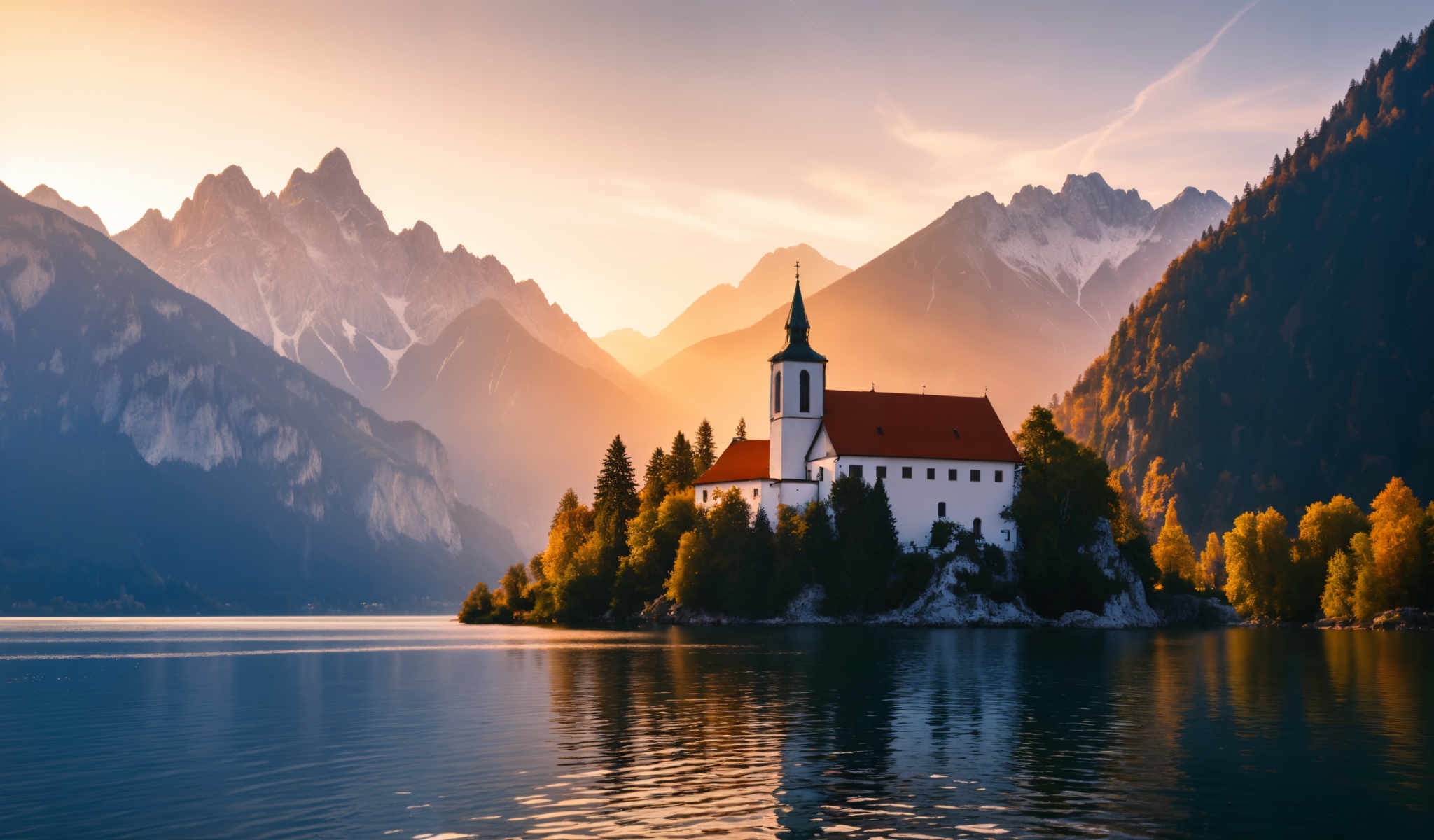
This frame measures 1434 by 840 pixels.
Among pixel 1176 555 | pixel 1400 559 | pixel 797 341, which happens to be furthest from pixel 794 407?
pixel 1176 555

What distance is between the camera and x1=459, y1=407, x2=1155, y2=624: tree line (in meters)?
123

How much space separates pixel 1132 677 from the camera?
2378 inches

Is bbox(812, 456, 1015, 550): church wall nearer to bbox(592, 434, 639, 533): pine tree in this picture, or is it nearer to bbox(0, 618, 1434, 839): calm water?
bbox(592, 434, 639, 533): pine tree

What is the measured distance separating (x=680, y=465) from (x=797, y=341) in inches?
915

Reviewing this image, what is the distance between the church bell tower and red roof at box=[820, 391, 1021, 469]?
73.8 inches

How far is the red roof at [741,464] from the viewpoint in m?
134

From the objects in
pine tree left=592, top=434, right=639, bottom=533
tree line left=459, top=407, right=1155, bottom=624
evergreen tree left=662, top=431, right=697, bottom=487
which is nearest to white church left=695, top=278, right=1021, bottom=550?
tree line left=459, top=407, right=1155, bottom=624

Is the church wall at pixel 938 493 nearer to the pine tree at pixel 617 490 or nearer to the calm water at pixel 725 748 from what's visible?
the pine tree at pixel 617 490

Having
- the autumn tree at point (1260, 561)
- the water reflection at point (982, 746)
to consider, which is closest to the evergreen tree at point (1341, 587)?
the autumn tree at point (1260, 561)

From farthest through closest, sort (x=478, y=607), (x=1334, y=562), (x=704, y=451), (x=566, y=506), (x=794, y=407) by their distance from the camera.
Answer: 1. (x=478, y=607)
2. (x=566, y=506)
3. (x=704, y=451)
4. (x=794, y=407)
5. (x=1334, y=562)

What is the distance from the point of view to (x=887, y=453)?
419ft

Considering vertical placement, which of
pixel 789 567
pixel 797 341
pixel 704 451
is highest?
pixel 797 341

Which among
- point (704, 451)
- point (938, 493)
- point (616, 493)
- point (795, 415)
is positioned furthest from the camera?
point (704, 451)

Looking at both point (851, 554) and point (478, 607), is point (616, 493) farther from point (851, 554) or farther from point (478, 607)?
point (851, 554)
